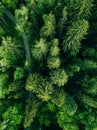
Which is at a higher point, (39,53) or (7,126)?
(39,53)

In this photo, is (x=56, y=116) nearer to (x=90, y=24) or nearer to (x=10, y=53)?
(x=10, y=53)

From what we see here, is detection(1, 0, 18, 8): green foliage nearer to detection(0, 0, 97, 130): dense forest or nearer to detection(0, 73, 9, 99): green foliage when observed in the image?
detection(0, 0, 97, 130): dense forest

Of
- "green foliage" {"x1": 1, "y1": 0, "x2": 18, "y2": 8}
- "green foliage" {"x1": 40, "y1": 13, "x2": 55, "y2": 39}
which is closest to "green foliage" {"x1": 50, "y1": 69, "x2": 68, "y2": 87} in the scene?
"green foliage" {"x1": 40, "y1": 13, "x2": 55, "y2": 39}

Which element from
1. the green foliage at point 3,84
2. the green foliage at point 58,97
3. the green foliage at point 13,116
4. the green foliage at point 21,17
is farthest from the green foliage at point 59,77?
the green foliage at point 21,17

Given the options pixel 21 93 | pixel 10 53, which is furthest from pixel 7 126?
pixel 10 53

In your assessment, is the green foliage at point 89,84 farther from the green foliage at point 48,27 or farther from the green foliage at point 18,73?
the green foliage at point 18,73

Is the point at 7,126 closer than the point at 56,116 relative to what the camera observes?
Yes

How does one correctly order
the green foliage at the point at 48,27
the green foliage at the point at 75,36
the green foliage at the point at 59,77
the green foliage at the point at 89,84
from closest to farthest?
1. the green foliage at the point at 75,36
2. the green foliage at the point at 59,77
3. the green foliage at the point at 48,27
4. the green foliage at the point at 89,84

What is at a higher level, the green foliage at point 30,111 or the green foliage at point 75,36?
the green foliage at point 75,36
